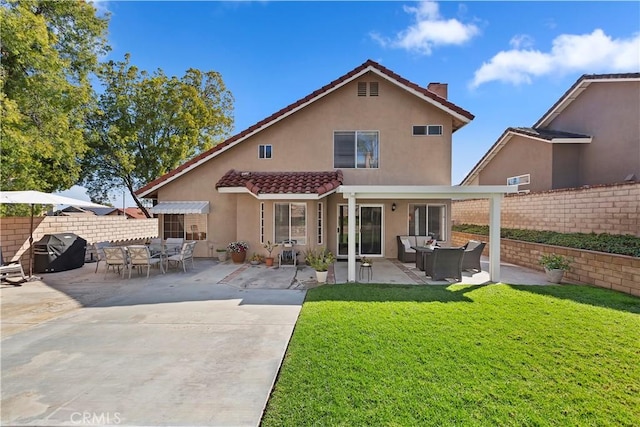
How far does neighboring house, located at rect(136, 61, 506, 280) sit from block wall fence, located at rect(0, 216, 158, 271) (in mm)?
4809

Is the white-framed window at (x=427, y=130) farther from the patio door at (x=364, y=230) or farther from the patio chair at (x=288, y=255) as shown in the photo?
the patio chair at (x=288, y=255)

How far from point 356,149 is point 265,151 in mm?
5694

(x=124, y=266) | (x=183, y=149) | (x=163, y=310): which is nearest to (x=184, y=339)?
(x=163, y=310)

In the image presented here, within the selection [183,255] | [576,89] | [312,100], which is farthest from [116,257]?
[576,89]

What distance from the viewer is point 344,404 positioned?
15.6 feet

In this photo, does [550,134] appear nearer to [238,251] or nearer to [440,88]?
[440,88]

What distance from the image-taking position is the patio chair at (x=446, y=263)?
12.6 metres

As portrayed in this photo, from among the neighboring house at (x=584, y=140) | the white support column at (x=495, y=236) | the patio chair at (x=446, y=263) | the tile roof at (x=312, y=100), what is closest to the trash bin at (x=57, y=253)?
the tile roof at (x=312, y=100)

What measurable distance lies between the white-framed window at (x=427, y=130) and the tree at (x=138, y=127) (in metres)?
25.5

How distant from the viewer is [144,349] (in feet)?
22.2

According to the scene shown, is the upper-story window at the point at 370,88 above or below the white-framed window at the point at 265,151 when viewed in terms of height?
above

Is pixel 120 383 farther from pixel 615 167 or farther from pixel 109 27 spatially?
pixel 109 27

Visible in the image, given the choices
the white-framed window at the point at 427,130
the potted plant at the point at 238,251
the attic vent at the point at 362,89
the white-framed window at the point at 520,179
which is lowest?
the potted plant at the point at 238,251

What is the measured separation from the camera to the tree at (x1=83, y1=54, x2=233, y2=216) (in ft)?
103
